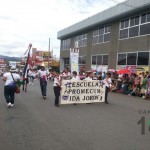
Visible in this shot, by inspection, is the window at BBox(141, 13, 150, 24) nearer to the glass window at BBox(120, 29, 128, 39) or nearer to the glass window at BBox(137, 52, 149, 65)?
the glass window at BBox(120, 29, 128, 39)

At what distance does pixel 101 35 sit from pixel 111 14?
4.17 metres

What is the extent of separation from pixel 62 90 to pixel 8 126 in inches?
207

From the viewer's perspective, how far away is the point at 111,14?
2738 centimetres

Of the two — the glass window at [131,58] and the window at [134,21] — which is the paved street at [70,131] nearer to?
the glass window at [131,58]

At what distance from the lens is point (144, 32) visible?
914 inches

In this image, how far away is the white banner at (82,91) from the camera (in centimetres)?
1293

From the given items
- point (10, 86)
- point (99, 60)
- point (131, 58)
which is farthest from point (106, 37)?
point (10, 86)

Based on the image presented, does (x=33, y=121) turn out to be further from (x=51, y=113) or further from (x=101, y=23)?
(x=101, y=23)

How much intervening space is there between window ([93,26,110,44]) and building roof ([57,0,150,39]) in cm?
74

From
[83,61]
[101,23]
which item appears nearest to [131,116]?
[101,23]

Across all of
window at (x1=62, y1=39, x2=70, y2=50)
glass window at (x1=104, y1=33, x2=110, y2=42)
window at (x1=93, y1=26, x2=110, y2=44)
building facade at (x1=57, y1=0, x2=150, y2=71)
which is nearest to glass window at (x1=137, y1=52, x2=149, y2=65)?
building facade at (x1=57, y1=0, x2=150, y2=71)

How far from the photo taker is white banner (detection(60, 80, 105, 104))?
42.4ft

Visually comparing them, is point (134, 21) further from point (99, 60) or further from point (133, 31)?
point (99, 60)

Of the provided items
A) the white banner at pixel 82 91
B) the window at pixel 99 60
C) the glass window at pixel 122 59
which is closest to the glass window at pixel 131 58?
the glass window at pixel 122 59
